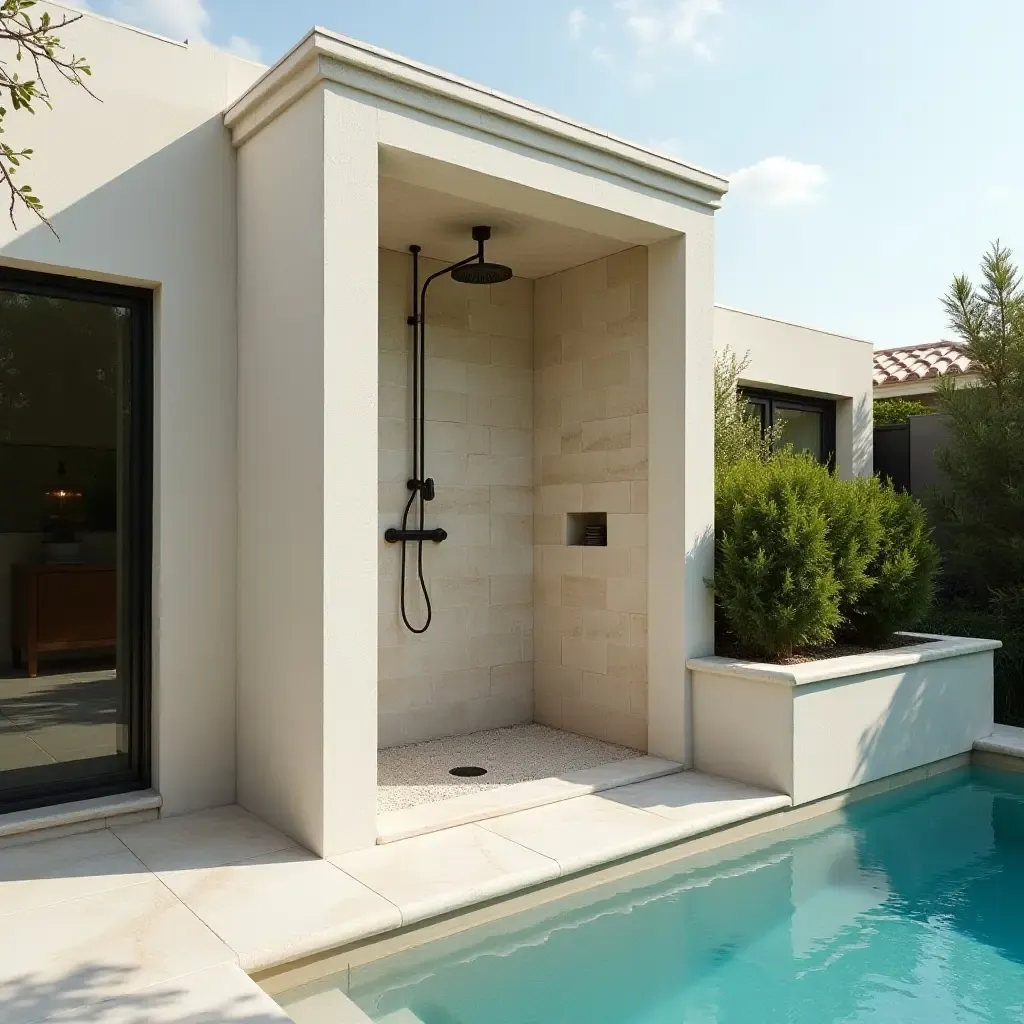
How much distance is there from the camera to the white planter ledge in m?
4.39

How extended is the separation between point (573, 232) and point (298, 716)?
2914 millimetres

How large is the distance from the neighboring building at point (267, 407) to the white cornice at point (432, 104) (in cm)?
1

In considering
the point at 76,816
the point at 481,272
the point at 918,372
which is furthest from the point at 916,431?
the point at 76,816

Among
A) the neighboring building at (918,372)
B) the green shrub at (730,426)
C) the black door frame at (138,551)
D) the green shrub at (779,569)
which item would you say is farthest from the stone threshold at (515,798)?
the neighboring building at (918,372)

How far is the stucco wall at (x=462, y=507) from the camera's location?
517cm

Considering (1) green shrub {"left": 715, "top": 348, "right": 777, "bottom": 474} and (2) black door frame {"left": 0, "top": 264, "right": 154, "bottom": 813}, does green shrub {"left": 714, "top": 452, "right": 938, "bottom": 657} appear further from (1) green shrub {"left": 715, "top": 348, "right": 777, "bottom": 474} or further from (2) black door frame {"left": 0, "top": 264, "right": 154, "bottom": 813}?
(2) black door frame {"left": 0, "top": 264, "right": 154, "bottom": 813}

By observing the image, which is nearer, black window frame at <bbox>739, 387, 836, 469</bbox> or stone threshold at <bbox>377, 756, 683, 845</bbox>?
stone threshold at <bbox>377, 756, 683, 845</bbox>

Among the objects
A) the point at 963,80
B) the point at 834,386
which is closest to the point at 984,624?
the point at 834,386

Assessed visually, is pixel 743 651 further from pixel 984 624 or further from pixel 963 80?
pixel 963 80

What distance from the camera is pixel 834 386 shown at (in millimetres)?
7855

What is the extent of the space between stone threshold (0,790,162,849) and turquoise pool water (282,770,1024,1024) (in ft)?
4.86

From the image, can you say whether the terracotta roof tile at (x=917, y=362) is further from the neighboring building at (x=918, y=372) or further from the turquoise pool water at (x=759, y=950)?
the turquoise pool water at (x=759, y=950)

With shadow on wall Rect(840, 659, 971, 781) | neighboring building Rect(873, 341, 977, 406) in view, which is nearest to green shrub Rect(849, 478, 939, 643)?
shadow on wall Rect(840, 659, 971, 781)

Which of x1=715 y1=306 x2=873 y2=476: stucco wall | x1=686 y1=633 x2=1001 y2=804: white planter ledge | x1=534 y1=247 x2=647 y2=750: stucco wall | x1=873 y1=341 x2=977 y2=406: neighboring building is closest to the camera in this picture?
x1=686 y1=633 x2=1001 y2=804: white planter ledge
